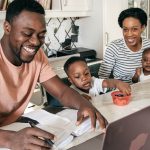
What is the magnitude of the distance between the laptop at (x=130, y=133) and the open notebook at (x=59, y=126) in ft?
1.27

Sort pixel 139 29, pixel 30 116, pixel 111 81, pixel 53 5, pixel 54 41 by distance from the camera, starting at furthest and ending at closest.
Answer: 1. pixel 54 41
2. pixel 53 5
3. pixel 139 29
4. pixel 111 81
5. pixel 30 116

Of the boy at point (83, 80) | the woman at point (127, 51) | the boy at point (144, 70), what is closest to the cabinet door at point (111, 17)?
the woman at point (127, 51)

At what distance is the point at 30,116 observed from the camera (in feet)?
3.61

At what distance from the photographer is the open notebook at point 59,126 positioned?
35.2 inches

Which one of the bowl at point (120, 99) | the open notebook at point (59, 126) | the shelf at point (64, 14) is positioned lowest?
the open notebook at point (59, 126)

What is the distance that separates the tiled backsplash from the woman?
1.27m

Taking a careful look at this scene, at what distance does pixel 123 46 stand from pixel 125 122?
146 centimetres

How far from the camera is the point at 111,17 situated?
9.84 feet

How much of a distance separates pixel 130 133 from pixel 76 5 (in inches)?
106

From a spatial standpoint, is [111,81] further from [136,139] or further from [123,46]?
[136,139]

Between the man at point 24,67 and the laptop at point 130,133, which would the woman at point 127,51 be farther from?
the laptop at point 130,133

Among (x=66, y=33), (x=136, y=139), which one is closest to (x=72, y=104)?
(x=136, y=139)

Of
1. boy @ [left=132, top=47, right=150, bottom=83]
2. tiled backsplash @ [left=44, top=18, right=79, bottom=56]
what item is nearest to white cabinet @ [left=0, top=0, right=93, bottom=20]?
tiled backsplash @ [left=44, top=18, right=79, bottom=56]

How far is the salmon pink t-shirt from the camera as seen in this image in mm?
1181
